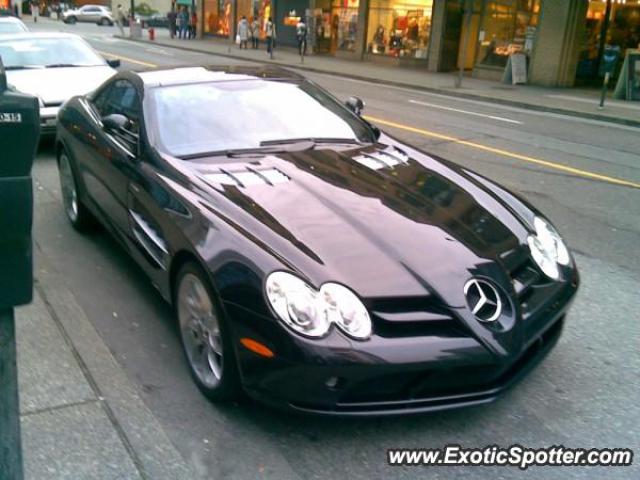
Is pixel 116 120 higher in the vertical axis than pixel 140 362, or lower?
higher

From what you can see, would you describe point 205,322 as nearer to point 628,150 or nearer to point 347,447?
point 347,447

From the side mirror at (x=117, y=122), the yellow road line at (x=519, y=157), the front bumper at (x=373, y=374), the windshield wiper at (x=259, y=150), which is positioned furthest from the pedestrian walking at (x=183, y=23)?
the front bumper at (x=373, y=374)

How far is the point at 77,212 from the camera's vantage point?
5555 mm

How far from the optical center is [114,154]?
452cm

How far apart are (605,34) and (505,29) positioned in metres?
3.32

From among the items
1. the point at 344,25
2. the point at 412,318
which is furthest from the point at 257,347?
the point at 344,25

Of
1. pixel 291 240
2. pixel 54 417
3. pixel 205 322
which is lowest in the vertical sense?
pixel 54 417

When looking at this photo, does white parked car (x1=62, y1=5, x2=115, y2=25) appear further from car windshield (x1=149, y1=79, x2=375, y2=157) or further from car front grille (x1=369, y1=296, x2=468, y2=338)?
car front grille (x1=369, y1=296, x2=468, y2=338)

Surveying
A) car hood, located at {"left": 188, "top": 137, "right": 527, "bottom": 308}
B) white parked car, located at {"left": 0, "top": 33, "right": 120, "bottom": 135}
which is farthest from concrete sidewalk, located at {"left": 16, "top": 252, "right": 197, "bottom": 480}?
white parked car, located at {"left": 0, "top": 33, "right": 120, "bottom": 135}

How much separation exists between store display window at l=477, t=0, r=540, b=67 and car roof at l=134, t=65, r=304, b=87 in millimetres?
19241

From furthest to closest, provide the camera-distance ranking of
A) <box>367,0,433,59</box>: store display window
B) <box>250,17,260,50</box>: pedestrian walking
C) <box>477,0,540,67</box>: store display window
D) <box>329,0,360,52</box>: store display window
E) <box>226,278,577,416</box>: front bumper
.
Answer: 1. <box>250,17,260,50</box>: pedestrian walking
2. <box>329,0,360,52</box>: store display window
3. <box>367,0,433,59</box>: store display window
4. <box>477,0,540,67</box>: store display window
5. <box>226,278,577,416</box>: front bumper

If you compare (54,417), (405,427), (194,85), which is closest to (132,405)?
(54,417)

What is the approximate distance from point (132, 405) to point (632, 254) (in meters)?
4.36

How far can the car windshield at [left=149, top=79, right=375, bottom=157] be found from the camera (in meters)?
4.18
